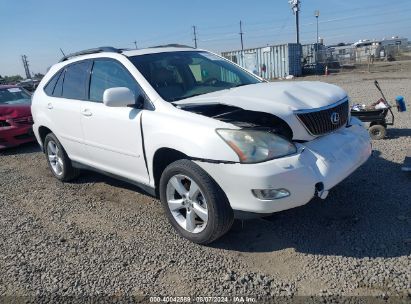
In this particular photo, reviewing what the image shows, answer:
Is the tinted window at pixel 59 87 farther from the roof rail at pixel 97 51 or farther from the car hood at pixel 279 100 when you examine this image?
the car hood at pixel 279 100

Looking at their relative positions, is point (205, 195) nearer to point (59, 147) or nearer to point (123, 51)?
point (123, 51)

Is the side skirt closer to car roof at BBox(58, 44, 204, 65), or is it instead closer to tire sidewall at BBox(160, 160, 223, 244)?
tire sidewall at BBox(160, 160, 223, 244)

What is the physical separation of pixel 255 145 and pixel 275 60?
27656 mm

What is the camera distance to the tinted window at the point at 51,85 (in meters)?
5.35

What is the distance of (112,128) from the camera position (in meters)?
4.03

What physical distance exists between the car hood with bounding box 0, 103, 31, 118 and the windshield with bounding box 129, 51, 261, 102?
5332 mm

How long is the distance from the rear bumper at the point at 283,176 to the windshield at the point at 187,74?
1.12 m

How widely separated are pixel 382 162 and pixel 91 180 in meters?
4.21

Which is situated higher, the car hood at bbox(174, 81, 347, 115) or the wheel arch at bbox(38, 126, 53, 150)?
the car hood at bbox(174, 81, 347, 115)

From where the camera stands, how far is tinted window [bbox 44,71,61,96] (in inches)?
210

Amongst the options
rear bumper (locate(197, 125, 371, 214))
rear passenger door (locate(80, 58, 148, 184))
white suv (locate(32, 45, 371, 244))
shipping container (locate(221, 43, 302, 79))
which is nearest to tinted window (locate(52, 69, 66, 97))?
white suv (locate(32, 45, 371, 244))

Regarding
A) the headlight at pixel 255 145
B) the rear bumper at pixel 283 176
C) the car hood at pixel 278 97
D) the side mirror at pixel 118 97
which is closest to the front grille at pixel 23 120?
the side mirror at pixel 118 97

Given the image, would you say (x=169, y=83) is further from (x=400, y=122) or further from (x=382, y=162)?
(x=400, y=122)

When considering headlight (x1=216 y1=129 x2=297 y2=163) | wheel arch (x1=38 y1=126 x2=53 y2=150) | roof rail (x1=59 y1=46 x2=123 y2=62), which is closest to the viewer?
headlight (x1=216 y1=129 x2=297 y2=163)
